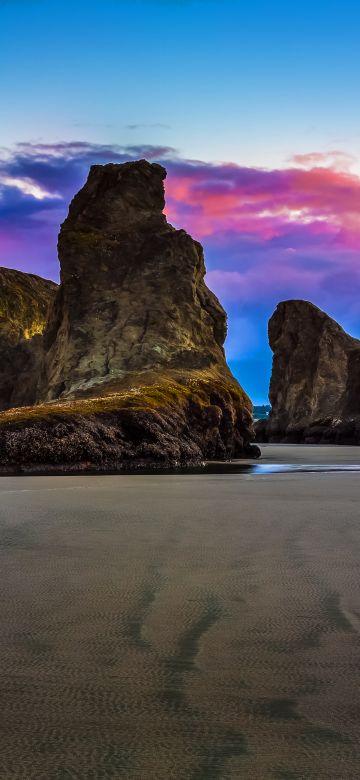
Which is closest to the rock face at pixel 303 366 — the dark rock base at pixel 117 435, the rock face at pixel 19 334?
the rock face at pixel 19 334

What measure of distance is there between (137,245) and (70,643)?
55368 millimetres

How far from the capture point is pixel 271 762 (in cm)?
253

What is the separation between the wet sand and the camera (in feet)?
8.45

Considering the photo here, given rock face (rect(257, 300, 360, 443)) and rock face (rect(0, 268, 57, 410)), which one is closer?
rock face (rect(0, 268, 57, 410))

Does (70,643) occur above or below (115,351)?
below

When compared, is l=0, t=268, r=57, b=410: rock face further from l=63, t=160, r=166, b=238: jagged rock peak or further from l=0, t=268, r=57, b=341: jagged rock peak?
l=63, t=160, r=166, b=238: jagged rock peak

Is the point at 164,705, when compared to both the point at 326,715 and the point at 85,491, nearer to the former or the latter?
the point at 326,715

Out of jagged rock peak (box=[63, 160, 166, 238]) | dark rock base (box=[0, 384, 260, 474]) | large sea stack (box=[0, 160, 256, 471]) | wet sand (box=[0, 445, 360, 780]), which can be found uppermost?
jagged rock peak (box=[63, 160, 166, 238])

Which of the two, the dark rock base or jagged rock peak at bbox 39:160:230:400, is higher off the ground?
jagged rock peak at bbox 39:160:230:400

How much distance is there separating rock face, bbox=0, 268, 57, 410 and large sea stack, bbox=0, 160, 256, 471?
812 cm

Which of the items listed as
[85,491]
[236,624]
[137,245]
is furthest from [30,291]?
[236,624]

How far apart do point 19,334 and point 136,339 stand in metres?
50.0

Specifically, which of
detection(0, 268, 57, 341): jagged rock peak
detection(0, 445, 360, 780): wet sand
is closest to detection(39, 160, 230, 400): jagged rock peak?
detection(0, 445, 360, 780): wet sand

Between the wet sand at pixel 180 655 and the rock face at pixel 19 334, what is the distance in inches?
2305
